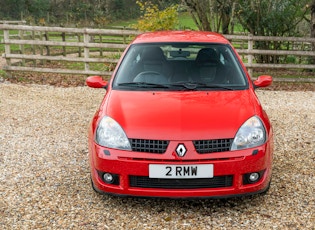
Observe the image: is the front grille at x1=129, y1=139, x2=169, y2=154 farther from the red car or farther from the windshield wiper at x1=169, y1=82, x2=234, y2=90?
the windshield wiper at x1=169, y1=82, x2=234, y2=90

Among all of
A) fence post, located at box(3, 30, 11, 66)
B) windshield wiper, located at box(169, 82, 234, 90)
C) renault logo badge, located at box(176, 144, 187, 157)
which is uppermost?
windshield wiper, located at box(169, 82, 234, 90)

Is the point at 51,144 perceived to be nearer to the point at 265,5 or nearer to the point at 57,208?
the point at 57,208

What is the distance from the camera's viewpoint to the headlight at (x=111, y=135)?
3.46 m

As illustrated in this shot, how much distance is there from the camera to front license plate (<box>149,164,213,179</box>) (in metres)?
3.33

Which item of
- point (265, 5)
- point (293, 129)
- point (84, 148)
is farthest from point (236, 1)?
point (84, 148)

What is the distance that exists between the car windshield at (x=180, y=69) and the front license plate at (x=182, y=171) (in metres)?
1.04

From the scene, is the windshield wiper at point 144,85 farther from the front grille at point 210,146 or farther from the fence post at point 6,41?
the fence post at point 6,41

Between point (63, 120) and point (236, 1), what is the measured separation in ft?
26.6

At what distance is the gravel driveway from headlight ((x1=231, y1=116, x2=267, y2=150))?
2.12 feet

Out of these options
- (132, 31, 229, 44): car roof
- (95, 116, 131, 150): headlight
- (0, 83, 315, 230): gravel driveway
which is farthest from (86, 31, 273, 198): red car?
(132, 31, 229, 44): car roof

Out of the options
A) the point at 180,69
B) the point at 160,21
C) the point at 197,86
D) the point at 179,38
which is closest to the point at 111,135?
the point at 197,86

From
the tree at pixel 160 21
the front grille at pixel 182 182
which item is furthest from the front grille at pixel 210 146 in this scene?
Result: the tree at pixel 160 21

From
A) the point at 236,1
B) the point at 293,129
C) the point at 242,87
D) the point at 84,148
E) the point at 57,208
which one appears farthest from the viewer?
the point at 236,1

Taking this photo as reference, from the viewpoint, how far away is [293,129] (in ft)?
21.5
